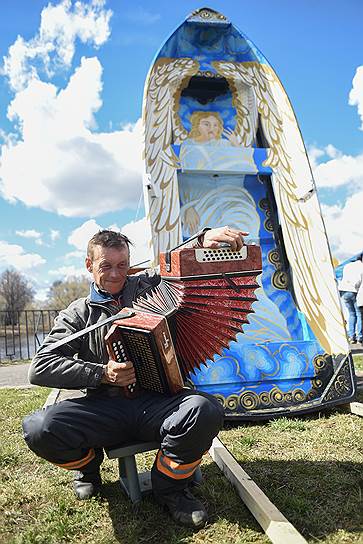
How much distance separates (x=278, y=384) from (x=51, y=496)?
2.11 metres

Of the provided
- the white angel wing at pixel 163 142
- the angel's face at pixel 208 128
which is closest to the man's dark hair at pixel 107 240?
the white angel wing at pixel 163 142

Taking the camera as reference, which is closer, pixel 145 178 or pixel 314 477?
pixel 314 477

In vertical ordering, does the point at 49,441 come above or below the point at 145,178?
below

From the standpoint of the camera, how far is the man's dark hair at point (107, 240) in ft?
8.34

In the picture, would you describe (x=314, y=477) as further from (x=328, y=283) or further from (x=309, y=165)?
(x=309, y=165)

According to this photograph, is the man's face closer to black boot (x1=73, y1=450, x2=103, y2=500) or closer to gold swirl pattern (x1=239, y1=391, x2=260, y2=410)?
black boot (x1=73, y1=450, x2=103, y2=500)

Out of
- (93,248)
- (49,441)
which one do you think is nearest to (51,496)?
(49,441)

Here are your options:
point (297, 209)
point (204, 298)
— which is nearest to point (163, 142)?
point (297, 209)

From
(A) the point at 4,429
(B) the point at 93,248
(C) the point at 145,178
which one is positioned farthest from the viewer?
(C) the point at 145,178

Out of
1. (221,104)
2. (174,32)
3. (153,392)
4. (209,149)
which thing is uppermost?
(174,32)

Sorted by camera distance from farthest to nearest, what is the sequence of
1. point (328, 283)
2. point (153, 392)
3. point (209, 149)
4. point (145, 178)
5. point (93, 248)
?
point (209, 149) < point (145, 178) < point (328, 283) < point (93, 248) < point (153, 392)

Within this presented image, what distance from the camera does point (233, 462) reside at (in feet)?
8.95

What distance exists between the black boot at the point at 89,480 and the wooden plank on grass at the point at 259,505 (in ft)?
2.47

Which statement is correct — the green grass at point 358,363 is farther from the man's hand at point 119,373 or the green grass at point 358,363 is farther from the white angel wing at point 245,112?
the man's hand at point 119,373
